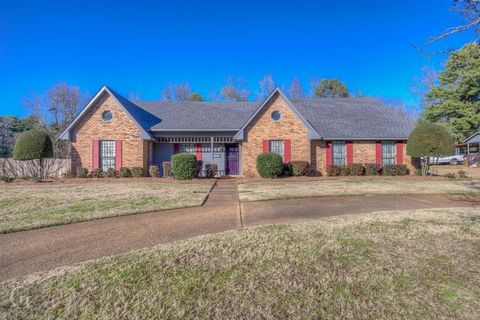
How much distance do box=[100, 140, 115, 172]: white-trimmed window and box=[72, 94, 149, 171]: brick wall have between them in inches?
12.9

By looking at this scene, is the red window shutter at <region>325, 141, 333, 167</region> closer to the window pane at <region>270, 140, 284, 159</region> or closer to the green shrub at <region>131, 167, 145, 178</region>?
the window pane at <region>270, 140, 284, 159</region>

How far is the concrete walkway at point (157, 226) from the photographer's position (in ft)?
12.7

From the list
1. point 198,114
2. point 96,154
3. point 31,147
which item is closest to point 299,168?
point 198,114

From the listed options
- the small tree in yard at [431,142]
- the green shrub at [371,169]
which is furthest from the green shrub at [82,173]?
the small tree in yard at [431,142]

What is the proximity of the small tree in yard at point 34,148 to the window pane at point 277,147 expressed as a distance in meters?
13.1

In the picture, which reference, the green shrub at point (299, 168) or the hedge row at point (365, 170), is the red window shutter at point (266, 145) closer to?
the green shrub at point (299, 168)

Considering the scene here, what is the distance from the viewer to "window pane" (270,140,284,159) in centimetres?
1616

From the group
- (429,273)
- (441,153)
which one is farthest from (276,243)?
(441,153)

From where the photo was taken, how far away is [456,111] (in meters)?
29.9

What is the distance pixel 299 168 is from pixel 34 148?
49.3 ft

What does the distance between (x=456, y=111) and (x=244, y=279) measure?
123 ft

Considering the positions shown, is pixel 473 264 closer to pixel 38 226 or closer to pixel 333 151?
pixel 38 226

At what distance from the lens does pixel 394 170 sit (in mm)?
15852

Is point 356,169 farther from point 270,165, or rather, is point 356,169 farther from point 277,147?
point 270,165
